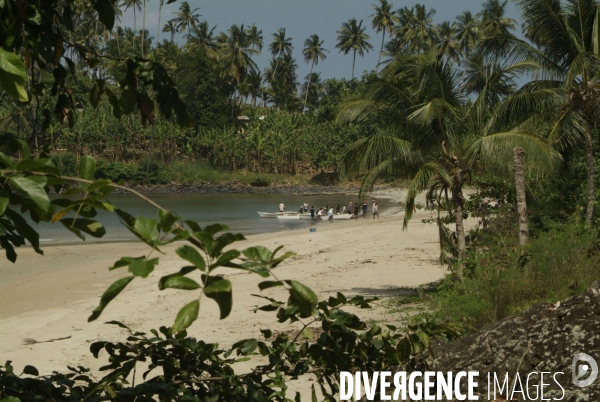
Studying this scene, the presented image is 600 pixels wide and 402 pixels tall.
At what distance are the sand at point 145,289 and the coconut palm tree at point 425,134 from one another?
2642mm

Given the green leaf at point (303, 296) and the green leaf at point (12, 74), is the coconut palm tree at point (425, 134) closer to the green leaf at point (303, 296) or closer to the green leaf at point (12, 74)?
the green leaf at point (303, 296)

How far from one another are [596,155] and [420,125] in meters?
4.68

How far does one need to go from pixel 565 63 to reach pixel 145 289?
10570mm

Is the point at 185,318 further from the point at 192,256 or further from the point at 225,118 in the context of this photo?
the point at 225,118

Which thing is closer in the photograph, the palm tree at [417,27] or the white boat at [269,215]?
the white boat at [269,215]

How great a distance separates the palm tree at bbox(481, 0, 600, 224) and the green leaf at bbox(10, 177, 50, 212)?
39.6 feet

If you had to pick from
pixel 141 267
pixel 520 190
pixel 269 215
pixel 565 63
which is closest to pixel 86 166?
pixel 141 267

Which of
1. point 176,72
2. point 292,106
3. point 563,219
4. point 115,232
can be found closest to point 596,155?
point 563,219

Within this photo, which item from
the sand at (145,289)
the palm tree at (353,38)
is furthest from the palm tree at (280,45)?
the sand at (145,289)

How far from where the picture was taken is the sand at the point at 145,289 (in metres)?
11.1

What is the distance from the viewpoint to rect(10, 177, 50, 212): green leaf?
169cm

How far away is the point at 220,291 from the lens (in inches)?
65.7

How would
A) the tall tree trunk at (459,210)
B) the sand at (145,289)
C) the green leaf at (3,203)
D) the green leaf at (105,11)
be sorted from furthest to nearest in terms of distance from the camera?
1. the tall tree trunk at (459,210)
2. the sand at (145,289)
3. the green leaf at (105,11)
4. the green leaf at (3,203)

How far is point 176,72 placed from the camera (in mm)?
73812
